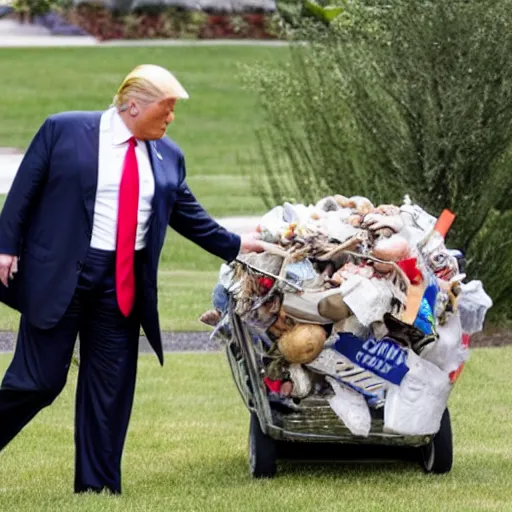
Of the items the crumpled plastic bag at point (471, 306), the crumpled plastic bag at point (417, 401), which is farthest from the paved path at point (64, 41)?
the crumpled plastic bag at point (417, 401)

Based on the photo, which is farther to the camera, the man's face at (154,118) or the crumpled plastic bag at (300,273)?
the crumpled plastic bag at (300,273)

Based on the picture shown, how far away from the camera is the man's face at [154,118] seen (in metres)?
6.22

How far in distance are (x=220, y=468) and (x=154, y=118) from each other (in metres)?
1.76

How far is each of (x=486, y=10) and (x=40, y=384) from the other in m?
6.05

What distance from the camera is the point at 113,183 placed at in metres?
6.27

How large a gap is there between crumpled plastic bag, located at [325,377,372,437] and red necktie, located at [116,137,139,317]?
896 mm

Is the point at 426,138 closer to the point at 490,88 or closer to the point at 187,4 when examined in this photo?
the point at 490,88

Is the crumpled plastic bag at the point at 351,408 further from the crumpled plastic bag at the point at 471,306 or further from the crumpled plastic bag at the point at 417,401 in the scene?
the crumpled plastic bag at the point at 471,306

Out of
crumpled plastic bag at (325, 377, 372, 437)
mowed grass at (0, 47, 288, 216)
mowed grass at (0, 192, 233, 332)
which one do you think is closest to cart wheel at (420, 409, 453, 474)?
crumpled plastic bag at (325, 377, 372, 437)

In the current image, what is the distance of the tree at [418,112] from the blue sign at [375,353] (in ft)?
17.0

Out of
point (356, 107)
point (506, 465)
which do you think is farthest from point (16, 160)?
point (506, 465)

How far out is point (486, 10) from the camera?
11469mm

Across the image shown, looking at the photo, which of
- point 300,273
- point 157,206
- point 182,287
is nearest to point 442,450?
point 300,273

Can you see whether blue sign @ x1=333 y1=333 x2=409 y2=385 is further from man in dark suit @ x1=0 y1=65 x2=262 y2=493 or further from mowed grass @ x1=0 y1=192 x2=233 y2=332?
mowed grass @ x1=0 y1=192 x2=233 y2=332
